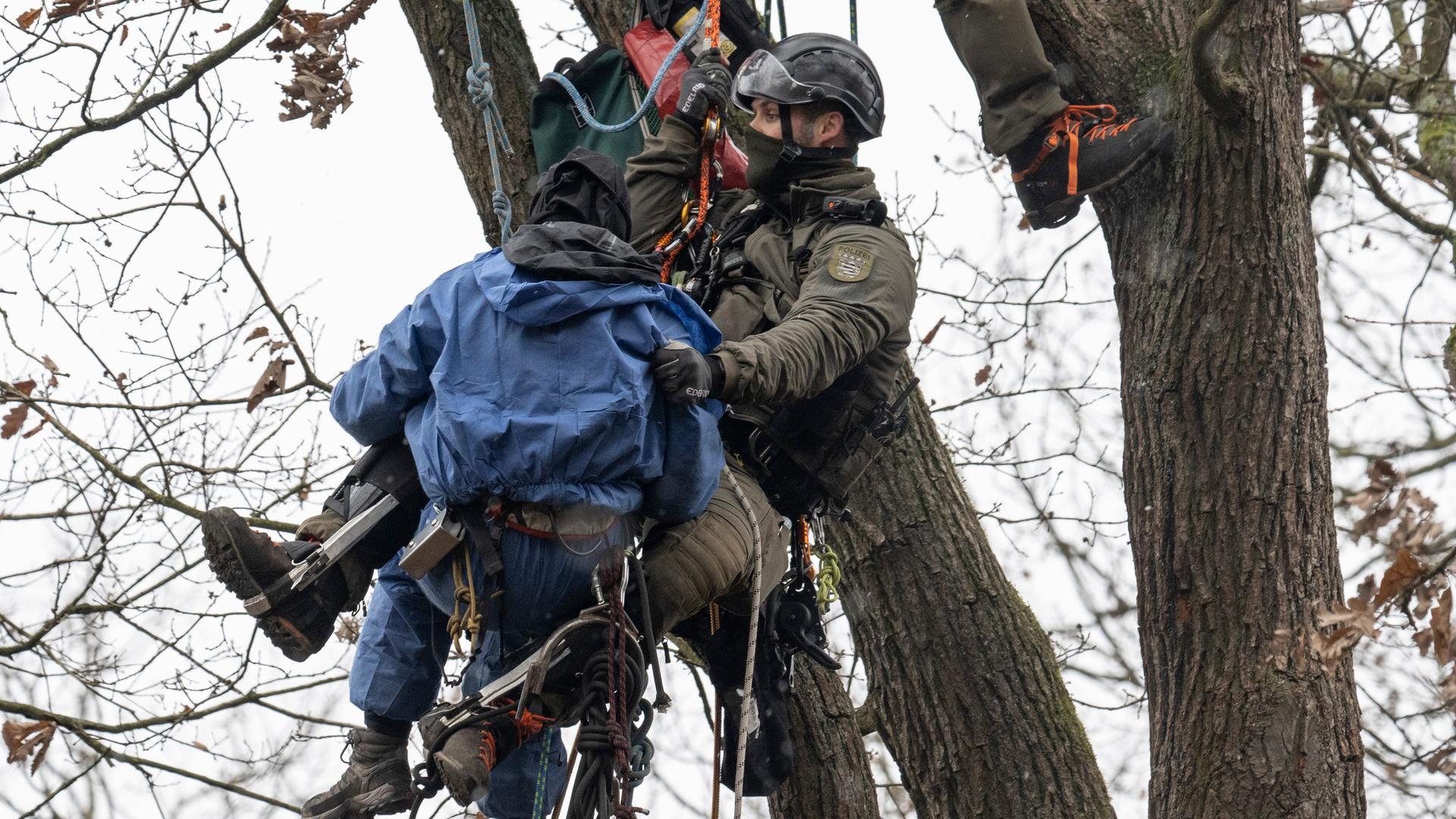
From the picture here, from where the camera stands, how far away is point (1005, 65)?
4.35m

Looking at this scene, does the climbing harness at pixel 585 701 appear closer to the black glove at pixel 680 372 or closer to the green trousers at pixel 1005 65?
the black glove at pixel 680 372

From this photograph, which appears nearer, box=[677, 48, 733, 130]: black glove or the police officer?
the police officer

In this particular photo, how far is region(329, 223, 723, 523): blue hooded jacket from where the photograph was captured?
299cm

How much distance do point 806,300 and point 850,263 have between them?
0.55 feet

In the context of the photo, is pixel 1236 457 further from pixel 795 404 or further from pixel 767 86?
pixel 767 86

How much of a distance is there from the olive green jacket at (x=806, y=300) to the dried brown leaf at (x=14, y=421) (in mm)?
3473

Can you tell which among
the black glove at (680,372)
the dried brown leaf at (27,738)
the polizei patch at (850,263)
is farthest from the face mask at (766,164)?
the dried brown leaf at (27,738)

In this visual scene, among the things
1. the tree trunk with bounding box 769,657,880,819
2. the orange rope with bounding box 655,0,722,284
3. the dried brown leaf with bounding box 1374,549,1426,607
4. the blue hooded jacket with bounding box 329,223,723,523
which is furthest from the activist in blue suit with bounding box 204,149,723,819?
the dried brown leaf with bounding box 1374,549,1426,607

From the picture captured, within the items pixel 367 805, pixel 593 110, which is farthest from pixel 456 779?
pixel 593 110

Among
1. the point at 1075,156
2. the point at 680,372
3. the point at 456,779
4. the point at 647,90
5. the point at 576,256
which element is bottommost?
the point at 456,779

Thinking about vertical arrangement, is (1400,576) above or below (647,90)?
below

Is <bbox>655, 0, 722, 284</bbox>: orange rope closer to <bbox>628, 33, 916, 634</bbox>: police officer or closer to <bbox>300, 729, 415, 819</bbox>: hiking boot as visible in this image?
<bbox>628, 33, 916, 634</bbox>: police officer

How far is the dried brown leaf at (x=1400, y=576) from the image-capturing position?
2986 mm

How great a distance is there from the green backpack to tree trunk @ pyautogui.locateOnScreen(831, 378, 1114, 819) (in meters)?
1.21
